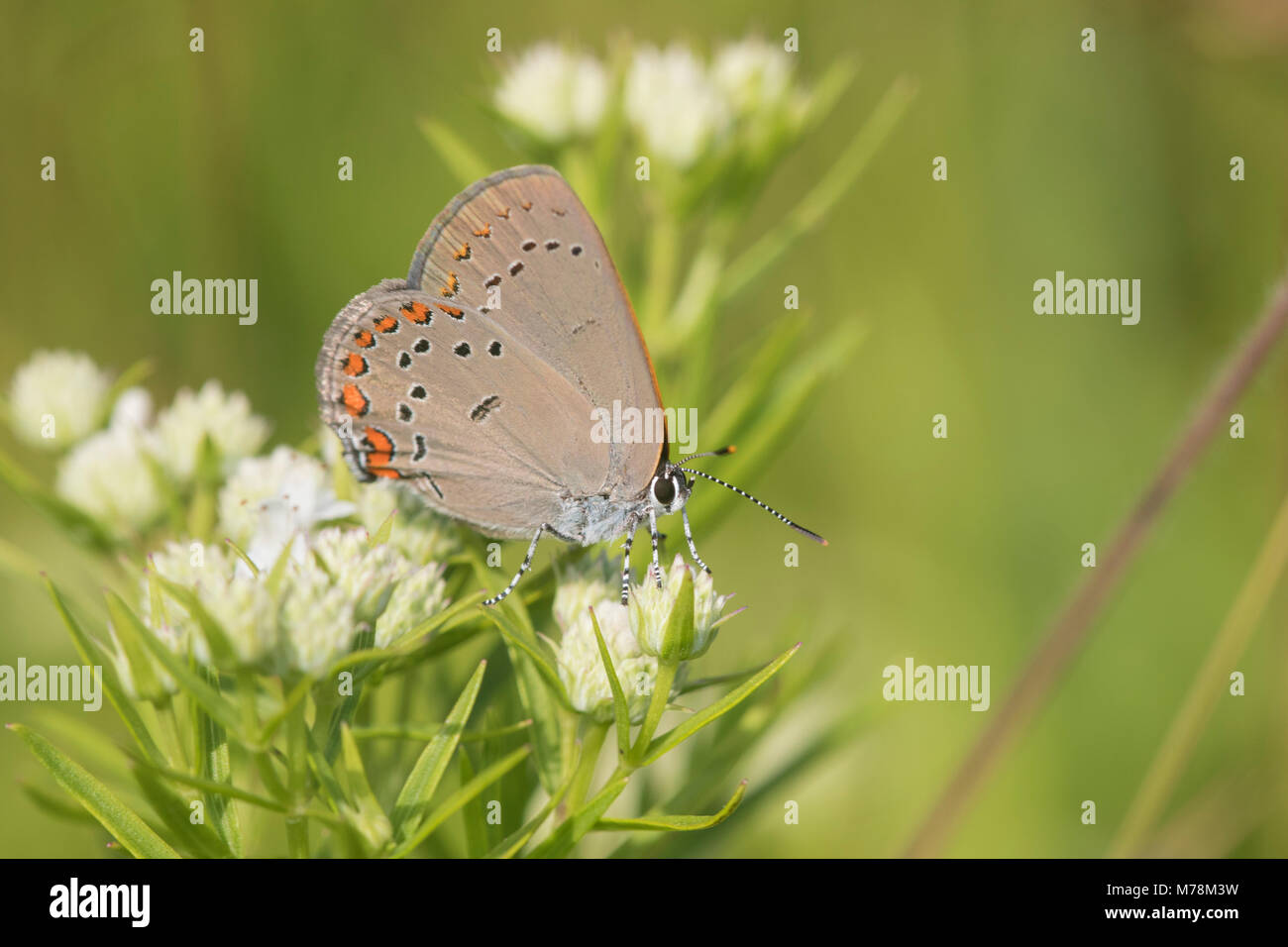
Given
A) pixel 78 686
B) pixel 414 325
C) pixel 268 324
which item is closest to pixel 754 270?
pixel 414 325

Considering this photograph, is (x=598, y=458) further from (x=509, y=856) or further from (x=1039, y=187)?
(x=1039, y=187)

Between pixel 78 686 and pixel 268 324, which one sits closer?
pixel 78 686

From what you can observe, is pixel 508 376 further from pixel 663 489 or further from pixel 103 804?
pixel 103 804

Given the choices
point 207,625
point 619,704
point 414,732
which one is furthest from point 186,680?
point 619,704

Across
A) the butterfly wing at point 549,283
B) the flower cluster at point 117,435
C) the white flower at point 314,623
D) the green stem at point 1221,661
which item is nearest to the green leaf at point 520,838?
the white flower at point 314,623

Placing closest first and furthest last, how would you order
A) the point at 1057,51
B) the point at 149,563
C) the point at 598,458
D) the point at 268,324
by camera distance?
the point at 149,563
the point at 598,458
the point at 268,324
the point at 1057,51

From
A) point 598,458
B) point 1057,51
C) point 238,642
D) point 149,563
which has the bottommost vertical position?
point 238,642
